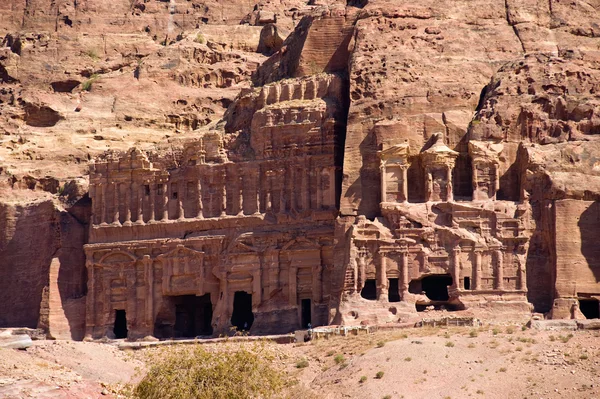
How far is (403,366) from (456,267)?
34.9 feet

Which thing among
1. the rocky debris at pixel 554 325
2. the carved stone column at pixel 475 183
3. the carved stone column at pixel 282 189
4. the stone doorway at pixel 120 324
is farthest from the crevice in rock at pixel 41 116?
the rocky debris at pixel 554 325

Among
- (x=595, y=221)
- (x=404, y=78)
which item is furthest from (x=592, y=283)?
(x=404, y=78)

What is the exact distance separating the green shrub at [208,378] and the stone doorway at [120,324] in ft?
79.1

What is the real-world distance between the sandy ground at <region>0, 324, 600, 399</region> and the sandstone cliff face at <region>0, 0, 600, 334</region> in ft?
16.9

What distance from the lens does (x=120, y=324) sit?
8306 cm

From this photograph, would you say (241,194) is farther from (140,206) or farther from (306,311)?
(306,311)

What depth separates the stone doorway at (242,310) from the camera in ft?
264

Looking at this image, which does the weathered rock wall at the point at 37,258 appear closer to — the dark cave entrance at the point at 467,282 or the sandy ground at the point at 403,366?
the sandy ground at the point at 403,366

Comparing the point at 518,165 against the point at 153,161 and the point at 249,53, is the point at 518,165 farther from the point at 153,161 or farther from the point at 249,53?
the point at 249,53

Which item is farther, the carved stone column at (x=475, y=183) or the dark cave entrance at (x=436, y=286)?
the dark cave entrance at (x=436, y=286)

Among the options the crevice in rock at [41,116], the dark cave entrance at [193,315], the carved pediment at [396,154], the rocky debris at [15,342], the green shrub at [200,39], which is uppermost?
the green shrub at [200,39]

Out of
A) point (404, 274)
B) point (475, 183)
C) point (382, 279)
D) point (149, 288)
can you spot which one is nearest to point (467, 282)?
point (404, 274)

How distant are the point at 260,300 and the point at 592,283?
1559cm

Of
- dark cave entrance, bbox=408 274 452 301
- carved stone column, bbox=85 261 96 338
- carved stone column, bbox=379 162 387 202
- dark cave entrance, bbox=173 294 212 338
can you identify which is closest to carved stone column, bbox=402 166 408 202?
carved stone column, bbox=379 162 387 202
